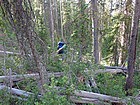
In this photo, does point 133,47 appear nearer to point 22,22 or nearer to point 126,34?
point 22,22

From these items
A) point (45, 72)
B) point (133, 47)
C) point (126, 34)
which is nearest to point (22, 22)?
point (45, 72)

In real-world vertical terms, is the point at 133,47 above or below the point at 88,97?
above

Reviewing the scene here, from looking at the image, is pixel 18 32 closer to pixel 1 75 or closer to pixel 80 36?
pixel 1 75

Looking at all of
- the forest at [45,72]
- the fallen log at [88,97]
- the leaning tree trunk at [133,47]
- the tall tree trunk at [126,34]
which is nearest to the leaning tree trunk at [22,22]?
the forest at [45,72]

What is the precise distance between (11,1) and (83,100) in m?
4.05

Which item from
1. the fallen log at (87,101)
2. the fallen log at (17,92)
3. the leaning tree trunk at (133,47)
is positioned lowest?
the fallen log at (87,101)

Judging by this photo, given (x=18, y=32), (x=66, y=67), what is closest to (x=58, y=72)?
(x=66, y=67)

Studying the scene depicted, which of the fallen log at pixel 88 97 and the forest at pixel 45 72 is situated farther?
the fallen log at pixel 88 97

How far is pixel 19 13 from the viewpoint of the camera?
2928 mm

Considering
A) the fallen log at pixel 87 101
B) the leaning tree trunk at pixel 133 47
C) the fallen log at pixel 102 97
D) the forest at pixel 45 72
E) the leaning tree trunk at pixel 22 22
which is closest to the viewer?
the leaning tree trunk at pixel 22 22

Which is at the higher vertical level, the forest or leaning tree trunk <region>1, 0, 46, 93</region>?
leaning tree trunk <region>1, 0, 46, 93</region>

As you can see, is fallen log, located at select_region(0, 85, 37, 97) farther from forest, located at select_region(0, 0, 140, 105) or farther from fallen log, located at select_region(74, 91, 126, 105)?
fallen log, located at select_region(74, 91, 126, 105)

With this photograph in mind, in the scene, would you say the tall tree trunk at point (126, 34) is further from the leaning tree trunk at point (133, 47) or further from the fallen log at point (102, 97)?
the fallen log at point (102, 97)

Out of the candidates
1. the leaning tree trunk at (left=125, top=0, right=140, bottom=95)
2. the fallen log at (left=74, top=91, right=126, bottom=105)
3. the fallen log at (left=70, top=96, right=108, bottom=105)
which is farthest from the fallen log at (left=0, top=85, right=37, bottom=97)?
the leaning tree trunk at (left=125, top=0, right=140, bottom=95)
